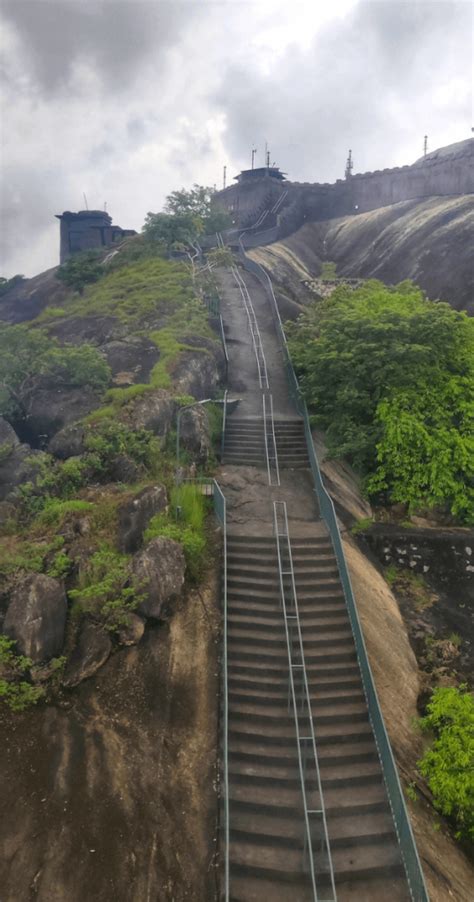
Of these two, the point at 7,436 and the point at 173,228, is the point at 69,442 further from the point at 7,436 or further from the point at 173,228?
the point at 173,228

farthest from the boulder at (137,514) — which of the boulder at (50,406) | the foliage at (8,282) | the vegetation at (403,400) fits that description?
the foliage at (8,282)

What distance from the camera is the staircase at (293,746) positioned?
9.24m

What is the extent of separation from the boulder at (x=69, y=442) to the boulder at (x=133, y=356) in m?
4.11

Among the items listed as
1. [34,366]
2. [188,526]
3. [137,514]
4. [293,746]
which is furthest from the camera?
[34,366]

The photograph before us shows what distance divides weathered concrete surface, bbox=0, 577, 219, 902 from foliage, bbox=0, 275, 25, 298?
41.0 m

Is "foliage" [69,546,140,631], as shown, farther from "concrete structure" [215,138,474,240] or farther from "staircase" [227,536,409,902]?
"concrete structure" [215,138,474,240]

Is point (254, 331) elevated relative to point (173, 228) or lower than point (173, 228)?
lower

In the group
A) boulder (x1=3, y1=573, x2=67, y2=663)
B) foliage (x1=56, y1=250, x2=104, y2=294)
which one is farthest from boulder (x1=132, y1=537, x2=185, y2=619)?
foliage (x1=56, y1=250, x2=104, y2=294)

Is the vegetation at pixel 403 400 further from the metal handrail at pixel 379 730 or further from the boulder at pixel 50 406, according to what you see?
the boulder at pixel 50 406

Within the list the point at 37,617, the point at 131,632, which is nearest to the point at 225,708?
the point at 131,632

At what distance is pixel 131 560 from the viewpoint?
12953mm

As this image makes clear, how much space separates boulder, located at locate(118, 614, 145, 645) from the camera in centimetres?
1188

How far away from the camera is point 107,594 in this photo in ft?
39.8

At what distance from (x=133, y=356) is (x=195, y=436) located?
617cm
